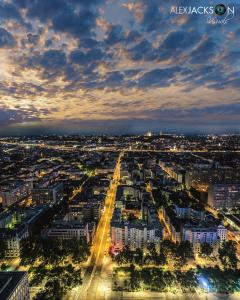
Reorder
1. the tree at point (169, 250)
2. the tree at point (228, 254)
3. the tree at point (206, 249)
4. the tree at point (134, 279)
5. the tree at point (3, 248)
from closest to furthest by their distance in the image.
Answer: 1. the tree at point (134, 279)
2. the tree at point (228, 254)
3. the tree at point (169, 250)
4. the tree at point (206, 249)
5. the tree at point (3, 248)

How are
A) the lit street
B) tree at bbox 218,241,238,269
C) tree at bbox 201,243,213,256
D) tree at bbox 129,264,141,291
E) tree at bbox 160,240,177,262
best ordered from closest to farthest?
the lit street
tree at bbox 129,264,141,291
tree at bbox 218,241,238,269
tree at bbox 160,240,177,262
tree at bbox 201,243,213,256

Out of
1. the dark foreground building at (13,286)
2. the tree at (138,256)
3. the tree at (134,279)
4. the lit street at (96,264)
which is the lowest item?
the lit street at (96,264)

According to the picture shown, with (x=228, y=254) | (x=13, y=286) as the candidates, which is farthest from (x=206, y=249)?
(x=13, y=286)

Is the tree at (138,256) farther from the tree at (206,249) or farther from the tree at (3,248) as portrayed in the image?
the tree at (3,248)

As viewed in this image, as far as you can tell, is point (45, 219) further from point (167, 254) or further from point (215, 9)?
point (215, 9)

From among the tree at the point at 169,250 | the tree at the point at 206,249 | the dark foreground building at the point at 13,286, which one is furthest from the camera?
the tree at the point at 206,249

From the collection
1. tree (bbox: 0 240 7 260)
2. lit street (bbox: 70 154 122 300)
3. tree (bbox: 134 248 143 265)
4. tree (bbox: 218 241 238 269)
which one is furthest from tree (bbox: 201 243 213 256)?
tree (bbox: 0 240 7 260)

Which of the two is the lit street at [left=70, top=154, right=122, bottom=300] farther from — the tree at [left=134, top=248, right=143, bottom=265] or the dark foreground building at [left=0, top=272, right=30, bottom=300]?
the dark foreground building at [left=0, top=272, right=30, bottom=300]

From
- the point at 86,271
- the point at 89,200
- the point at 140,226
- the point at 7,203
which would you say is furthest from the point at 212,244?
the point at 7,203

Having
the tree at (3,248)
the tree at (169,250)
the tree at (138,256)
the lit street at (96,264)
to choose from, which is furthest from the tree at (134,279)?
the tree at (3,248)
